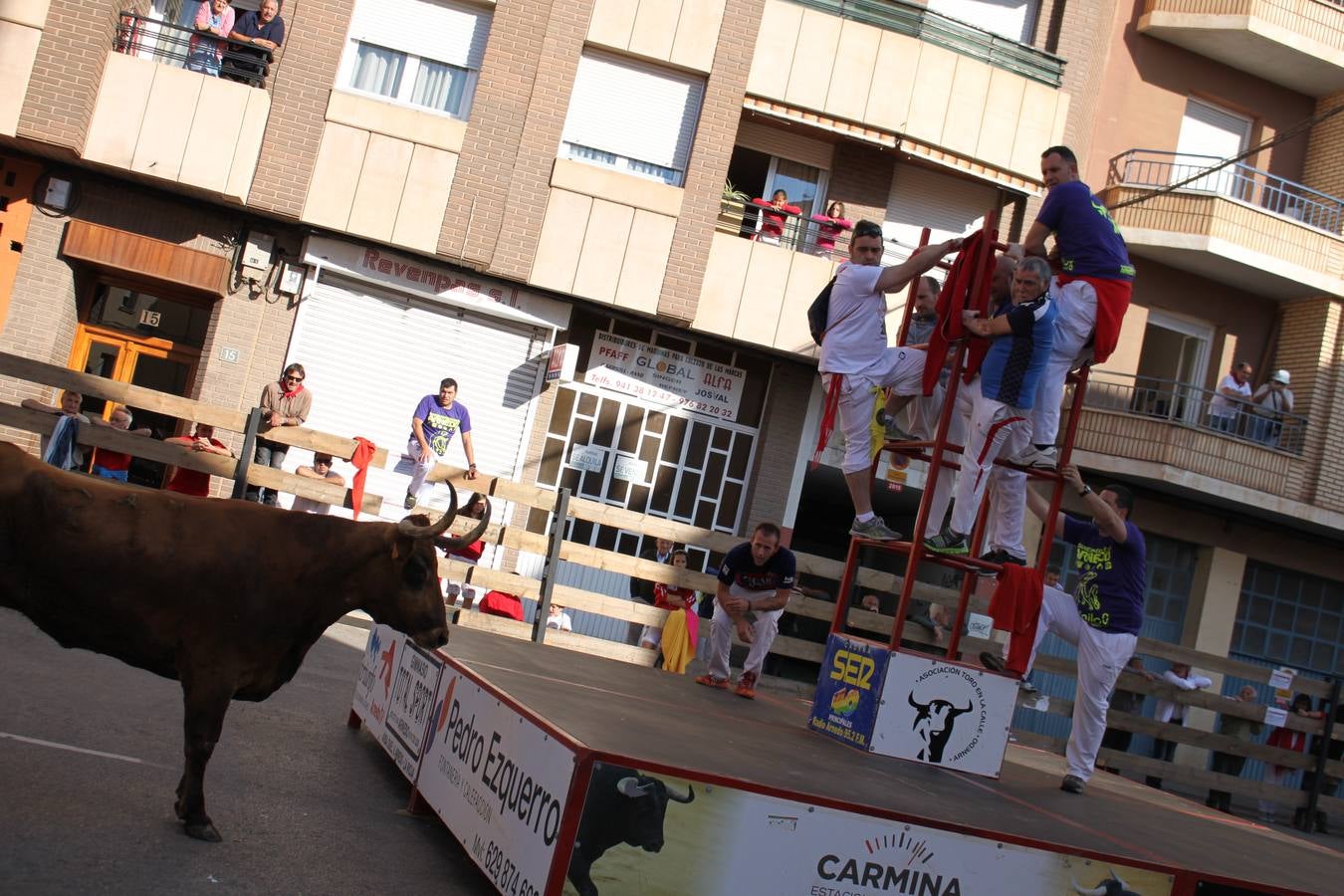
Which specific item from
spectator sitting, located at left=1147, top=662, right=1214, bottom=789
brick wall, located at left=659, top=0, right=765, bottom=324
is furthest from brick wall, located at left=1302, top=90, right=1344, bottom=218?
spectator sitting, located at left=1147, top=662, right=1214, bottom=789

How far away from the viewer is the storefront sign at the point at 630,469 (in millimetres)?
18344

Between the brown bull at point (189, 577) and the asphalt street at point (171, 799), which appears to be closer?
the asphalt street at point (171, 799)

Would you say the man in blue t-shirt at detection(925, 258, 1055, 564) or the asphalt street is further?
the man in blue t-shirt at detection(925, 258, 1055, 564)

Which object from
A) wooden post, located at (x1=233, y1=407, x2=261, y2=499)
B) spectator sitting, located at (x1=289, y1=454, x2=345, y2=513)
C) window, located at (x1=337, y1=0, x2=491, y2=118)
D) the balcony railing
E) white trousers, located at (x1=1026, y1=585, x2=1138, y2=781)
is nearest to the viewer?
white trousers, located at (x1=1026, y1=585, x2=1138, y2=781)

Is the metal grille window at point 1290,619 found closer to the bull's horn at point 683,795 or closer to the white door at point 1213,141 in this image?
the white door at point 1213,141

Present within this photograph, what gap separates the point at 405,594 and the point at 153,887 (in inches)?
63.0

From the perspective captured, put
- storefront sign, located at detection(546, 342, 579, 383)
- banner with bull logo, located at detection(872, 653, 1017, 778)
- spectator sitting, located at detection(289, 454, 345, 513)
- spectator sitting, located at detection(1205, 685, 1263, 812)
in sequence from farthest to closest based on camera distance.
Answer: storefront sign, located at detection(546, 342, 579, 383) < spectator sitting, located at detection(1205, 685, 1263, 812) < spectator sitting, located at detection(289, 454, 345, 513) < banner with bull logo, located at detection(872, 653, 1017, 778)

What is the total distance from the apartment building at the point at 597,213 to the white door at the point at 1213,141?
0.70 meters

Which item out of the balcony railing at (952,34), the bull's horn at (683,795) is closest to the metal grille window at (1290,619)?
the balcony railing at (952,34)

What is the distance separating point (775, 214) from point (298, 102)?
7.20 metres

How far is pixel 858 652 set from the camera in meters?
6.71

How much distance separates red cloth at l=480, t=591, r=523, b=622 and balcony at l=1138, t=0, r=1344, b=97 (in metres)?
15.3

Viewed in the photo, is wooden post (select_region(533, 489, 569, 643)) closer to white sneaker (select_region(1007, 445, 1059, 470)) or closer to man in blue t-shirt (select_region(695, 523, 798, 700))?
man in blue t-shirt (select_region(695, 523, 798, 700))

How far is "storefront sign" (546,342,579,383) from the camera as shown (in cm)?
1717
